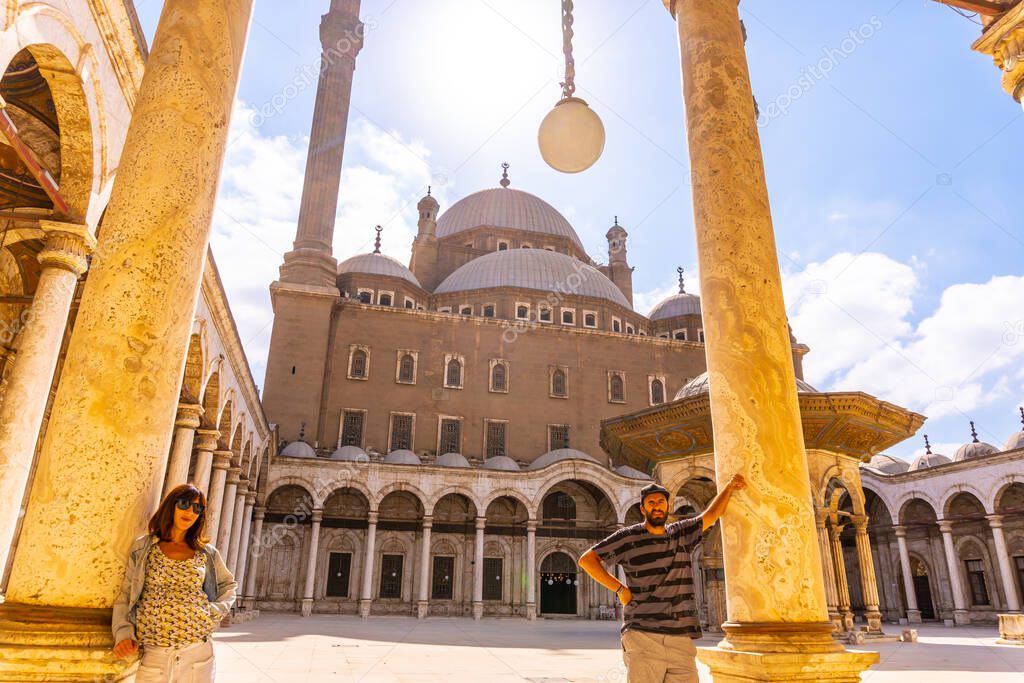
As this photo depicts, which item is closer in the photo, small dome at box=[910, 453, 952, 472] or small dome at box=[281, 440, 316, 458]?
small dome at box=[281, 440, 316, 458]

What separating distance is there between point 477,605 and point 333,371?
32.4 feet

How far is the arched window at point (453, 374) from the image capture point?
26.2 m

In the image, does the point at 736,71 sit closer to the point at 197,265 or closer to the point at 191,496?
the point at 197,265

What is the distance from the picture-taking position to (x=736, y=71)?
175 inches

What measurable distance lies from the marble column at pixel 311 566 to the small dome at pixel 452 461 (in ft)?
13.9

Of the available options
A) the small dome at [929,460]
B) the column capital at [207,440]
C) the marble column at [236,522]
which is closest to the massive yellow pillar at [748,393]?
the column capital at [207,440]

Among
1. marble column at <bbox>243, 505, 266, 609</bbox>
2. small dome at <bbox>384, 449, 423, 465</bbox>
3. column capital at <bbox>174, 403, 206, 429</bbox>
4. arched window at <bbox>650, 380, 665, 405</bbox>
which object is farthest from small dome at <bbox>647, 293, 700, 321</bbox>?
column capital at <bbox>174, 403, 206, 429</bbox>

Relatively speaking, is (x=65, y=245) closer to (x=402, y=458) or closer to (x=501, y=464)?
(x=402, y=458)

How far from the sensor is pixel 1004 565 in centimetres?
1966

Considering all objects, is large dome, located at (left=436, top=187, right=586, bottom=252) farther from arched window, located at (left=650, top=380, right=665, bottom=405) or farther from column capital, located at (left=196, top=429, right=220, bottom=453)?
column capital, located at (left=196, top=429, right=220, bottom=453)

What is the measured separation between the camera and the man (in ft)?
9.81

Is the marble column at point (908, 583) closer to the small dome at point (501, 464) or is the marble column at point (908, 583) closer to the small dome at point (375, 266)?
the small dome at point (501, 464)

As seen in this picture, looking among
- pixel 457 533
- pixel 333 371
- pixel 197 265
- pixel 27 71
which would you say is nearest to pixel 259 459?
pixel 333 371

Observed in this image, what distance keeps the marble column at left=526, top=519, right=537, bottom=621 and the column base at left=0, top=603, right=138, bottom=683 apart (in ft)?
66.7
